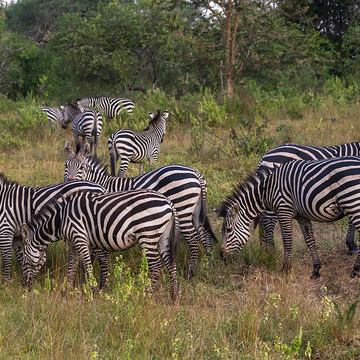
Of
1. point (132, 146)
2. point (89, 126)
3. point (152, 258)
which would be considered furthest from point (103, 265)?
point (89, 126)

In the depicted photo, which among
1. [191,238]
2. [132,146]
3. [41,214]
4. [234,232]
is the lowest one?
[191,238]

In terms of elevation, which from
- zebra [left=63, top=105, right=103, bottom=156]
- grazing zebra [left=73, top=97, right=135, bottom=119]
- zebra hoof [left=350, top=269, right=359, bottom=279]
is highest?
grazing zebra [left=73, top=97, right=135, bottom=119]

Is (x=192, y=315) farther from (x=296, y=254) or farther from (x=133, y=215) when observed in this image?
(x=296, y=254)

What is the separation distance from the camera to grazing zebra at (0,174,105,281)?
5285mm

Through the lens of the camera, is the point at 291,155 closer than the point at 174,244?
No

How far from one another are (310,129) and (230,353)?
867 cm

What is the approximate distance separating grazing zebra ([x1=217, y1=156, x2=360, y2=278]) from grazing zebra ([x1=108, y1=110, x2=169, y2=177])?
3.88 m

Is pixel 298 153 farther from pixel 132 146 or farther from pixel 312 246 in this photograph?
pixel 132 146

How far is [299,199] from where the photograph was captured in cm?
510

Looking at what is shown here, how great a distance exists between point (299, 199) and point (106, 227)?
2.11 metres

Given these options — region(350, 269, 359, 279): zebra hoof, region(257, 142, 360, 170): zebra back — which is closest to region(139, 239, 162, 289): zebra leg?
region(350, 269, 359, 279): zebra hoof

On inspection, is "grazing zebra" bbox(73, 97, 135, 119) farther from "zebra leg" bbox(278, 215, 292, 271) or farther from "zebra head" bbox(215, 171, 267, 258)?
"zebra leg" bbox(278, 215, 292, 271)

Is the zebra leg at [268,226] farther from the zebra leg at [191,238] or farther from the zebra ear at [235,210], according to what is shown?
the zebra leg at [191,238]

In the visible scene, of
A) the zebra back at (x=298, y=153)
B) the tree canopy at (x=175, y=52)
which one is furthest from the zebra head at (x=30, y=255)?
the tree canopy at (x=175, y=52)
